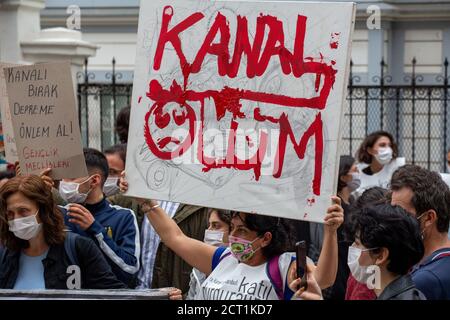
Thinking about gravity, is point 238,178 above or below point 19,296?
above

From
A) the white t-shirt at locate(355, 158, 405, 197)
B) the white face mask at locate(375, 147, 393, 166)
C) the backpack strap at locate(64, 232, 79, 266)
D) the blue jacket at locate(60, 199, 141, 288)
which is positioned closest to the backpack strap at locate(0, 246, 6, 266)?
the backpack strap at locate(64, 232, 79, 266)

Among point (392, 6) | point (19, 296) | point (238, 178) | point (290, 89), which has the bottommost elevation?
point (19, 296)

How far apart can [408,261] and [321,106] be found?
0.68 metres

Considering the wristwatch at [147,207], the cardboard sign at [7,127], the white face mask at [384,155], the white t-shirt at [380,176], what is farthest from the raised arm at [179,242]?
the white face mask at [384,155]

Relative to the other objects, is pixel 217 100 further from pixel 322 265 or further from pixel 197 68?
pixel 322 265

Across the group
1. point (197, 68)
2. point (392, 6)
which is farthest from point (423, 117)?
point (197, 68)

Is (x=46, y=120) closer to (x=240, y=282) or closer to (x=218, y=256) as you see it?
(x=218, y=256)

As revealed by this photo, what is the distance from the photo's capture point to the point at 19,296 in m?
4.56

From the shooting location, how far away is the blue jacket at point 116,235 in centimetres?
622

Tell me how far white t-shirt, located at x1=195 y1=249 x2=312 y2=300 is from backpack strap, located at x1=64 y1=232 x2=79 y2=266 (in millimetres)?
710

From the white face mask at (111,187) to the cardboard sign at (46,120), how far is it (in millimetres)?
1142

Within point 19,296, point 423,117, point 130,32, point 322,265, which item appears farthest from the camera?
point 130,32

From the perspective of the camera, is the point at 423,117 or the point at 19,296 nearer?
the point at 19,296
